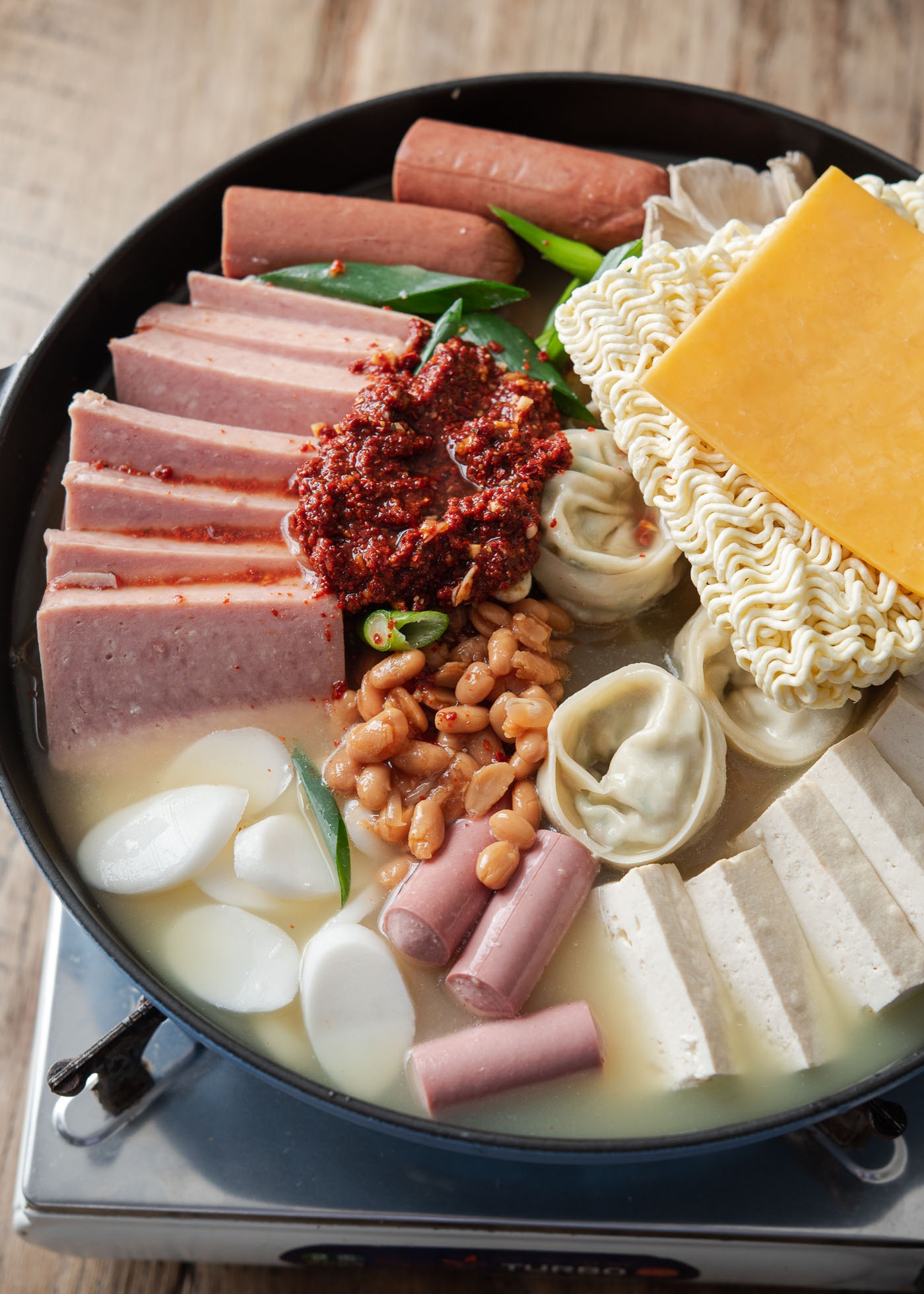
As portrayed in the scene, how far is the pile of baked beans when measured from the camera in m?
2.57

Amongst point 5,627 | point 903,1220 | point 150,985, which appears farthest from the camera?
point 5,627

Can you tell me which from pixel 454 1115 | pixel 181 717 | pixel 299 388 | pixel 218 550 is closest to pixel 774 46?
pixel 299 388

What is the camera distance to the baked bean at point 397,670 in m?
2.66

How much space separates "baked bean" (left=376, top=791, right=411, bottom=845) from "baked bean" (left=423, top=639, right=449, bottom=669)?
0.36m

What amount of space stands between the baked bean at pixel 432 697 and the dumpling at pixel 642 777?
10.5 inches

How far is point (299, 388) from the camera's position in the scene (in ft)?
9.53

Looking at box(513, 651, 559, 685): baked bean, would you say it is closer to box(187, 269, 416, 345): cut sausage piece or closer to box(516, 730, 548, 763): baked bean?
box(516, 730, 548, 763): baked bean

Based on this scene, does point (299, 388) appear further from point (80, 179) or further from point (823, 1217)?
point (823, 1217)

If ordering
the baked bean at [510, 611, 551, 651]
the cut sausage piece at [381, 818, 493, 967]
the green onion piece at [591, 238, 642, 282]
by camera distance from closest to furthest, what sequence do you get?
the cut sausage piece at [381, 818, 493, 967] → the baked bean at [510, 611, 551, 651] → the green onion piece at [591, 238, 642, 282]

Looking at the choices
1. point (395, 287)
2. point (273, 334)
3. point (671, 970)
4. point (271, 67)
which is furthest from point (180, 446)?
point (271, 67)

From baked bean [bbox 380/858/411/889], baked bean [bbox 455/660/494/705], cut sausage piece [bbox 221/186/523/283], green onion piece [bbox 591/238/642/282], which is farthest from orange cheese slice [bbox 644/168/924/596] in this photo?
baked bean [bbox 380/858/411/889]

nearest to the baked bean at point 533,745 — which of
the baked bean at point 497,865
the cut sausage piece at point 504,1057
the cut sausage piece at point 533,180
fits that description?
the baked bean at point 497,865

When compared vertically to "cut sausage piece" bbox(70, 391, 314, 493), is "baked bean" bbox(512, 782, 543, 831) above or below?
below

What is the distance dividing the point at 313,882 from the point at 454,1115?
1.96ft
